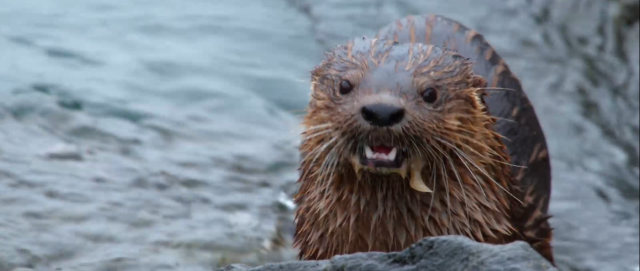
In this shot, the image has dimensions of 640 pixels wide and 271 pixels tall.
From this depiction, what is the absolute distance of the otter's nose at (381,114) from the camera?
2713 mm

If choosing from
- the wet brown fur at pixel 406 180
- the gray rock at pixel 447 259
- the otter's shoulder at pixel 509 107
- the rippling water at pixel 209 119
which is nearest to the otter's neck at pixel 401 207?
the wet brown fur at pixel 406 180

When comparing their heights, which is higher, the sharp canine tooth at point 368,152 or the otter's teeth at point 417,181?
the sharp canine tooth at point 368,152

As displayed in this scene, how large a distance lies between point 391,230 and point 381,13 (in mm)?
4086

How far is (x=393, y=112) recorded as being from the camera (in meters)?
2.73

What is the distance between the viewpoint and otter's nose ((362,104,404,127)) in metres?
2.71

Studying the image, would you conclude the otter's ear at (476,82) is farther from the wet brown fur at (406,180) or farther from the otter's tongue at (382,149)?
the otter's tongue at (382,149)

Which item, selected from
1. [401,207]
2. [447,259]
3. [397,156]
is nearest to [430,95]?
[397,156]

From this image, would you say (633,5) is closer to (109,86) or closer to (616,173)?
(616,173)

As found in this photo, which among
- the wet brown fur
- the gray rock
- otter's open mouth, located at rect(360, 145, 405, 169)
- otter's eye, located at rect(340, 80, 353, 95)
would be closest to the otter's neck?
the wet brown fur

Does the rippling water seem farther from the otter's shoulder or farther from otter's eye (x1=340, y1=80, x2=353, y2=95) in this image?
otter's eye (x1=340, y1=80, x2=353, y2=95)

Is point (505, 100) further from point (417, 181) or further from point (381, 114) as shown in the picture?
point (381, 114)

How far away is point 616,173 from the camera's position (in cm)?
547

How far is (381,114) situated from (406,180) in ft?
1.24

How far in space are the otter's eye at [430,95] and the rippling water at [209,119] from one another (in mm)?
1456
